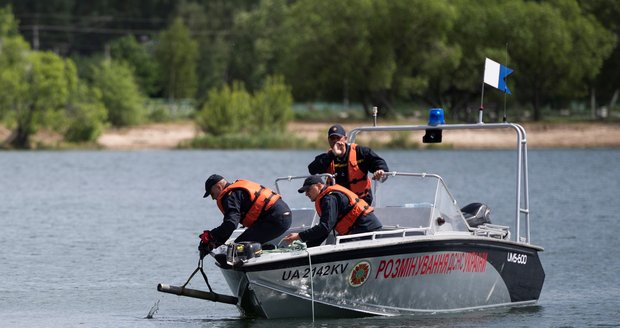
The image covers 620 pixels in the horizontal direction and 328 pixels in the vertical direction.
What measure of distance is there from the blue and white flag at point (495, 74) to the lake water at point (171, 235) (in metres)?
2.75

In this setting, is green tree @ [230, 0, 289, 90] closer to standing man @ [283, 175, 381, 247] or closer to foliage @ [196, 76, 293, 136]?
foliage @ [196, 76, 293, 136]

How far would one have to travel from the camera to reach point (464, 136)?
63000 millimetres

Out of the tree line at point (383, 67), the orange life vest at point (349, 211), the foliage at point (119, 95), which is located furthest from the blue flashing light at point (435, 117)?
the foliage at point (119, 95)

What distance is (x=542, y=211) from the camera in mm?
31578

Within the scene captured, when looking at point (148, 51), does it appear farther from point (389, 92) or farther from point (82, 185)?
point (82, 185)

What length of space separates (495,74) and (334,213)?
120 inches

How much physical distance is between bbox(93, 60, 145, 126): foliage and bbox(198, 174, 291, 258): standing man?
2231 inches

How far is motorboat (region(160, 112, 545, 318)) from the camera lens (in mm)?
13523

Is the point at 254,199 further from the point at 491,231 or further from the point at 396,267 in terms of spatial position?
the point at 491,231

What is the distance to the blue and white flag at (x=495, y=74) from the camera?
49.3 feet

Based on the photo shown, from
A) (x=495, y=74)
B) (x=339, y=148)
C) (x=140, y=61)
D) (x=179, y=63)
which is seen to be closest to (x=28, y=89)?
(x=179, y=63)

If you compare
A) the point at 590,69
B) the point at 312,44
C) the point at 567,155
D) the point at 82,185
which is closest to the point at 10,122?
the point at 312,44

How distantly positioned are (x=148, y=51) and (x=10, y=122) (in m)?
41.7

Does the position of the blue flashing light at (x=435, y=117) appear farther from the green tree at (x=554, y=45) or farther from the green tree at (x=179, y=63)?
the green tree at (x=179, y=63)
